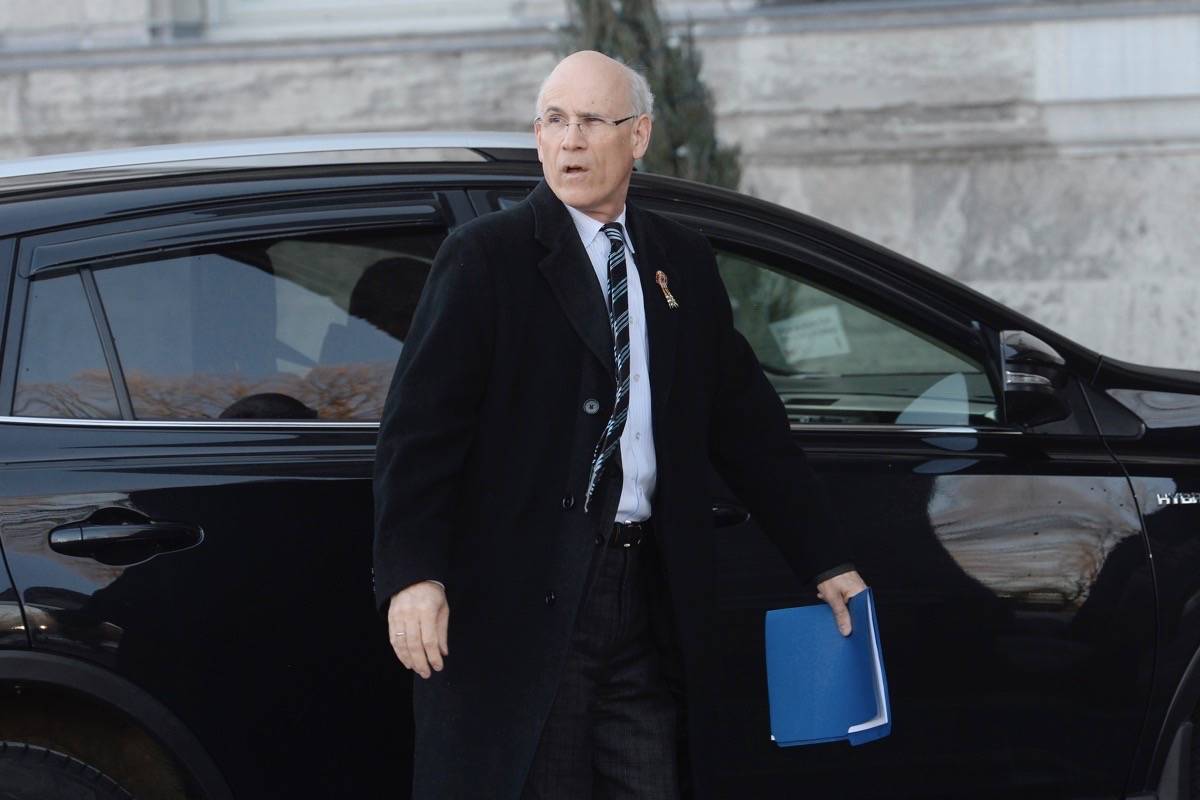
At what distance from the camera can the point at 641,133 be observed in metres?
2.43

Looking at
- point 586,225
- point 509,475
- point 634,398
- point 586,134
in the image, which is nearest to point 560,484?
point 509,475

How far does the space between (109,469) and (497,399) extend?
31.4 inches

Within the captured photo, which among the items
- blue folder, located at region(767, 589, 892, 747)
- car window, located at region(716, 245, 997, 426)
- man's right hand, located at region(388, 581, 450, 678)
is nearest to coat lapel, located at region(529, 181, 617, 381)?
man's right hand, located at region(388, 581, 450, 678)

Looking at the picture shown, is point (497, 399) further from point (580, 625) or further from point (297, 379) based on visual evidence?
point (297, 379)

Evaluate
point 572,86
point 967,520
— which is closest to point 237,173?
point 572,86

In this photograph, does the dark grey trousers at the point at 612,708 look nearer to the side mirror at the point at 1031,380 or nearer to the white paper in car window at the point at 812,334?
the side mirror at the point at 1031,380

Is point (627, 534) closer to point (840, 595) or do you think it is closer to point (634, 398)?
point (634, 398)

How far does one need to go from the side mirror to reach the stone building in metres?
4.75

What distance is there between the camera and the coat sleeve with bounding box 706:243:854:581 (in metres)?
2.57

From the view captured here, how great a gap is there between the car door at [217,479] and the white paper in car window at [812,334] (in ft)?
3.70

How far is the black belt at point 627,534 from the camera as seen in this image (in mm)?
2391

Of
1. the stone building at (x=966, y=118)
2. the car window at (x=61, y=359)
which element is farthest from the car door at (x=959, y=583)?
the stone building at (x=966, y=118)

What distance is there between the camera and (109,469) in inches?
106

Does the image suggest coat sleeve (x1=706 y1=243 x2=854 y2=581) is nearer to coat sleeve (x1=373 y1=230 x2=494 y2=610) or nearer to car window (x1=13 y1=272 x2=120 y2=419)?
coat sleeve (x1=373 y1=230 x2=494 y2=610)
